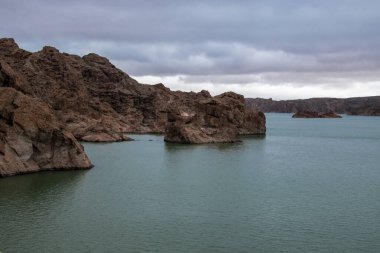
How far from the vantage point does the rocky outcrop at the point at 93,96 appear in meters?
117

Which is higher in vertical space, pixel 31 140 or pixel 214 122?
pixel 214 122

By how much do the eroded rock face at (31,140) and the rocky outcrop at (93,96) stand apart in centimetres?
4569

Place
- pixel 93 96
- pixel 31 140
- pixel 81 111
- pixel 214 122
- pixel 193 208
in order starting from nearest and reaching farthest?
pixel 193 208 → pixel 31 140 → pixel 214 122 → pixel 81 111 → pixel 93 96

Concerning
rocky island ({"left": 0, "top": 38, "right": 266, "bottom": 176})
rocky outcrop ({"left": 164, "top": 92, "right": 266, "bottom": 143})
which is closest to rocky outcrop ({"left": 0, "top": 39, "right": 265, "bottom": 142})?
rocky island ({"left": 0, "top": 38, "right": 266, "bottom": 176})

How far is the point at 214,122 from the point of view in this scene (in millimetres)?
122188

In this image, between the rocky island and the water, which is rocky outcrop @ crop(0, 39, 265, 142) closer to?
the rocky island

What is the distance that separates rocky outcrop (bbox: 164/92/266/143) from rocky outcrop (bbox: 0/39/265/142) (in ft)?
1.75

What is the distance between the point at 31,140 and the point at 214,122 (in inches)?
2881

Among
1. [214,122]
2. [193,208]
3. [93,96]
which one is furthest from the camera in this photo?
[93,96]

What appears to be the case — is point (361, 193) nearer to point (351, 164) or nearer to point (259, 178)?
point (259, 178)

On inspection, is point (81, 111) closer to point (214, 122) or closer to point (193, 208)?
point (214, 122)

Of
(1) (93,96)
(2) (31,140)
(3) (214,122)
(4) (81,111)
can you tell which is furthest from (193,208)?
(1) (93,96)

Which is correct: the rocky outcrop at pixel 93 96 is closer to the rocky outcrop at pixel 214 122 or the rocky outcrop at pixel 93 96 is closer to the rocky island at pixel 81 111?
the rocky island at pixel 81 111

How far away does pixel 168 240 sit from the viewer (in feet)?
103
